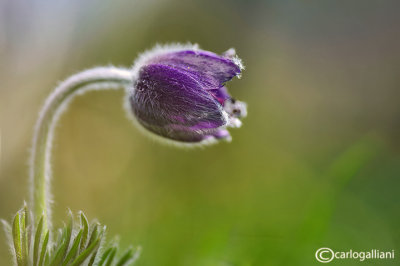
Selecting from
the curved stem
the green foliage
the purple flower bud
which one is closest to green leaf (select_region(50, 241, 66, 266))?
the green foliage

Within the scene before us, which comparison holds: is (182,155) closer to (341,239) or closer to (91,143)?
(91,143)

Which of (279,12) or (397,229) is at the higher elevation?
(279,12)

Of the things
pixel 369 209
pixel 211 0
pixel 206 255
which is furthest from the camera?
pixel 211 0

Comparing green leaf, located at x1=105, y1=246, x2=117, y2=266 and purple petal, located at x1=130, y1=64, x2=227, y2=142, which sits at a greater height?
purple petal, located at x1=130, y1=64, x2=227, y2=142

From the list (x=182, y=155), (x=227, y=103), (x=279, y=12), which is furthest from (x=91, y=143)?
(x=279, y=12)

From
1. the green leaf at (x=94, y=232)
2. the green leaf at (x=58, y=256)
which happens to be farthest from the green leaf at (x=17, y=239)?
the green leaf at (x=94, y=232)

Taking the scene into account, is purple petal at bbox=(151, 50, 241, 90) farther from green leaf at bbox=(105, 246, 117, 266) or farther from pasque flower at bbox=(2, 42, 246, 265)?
green leaf at bbox=(105, 246, 117, 266)

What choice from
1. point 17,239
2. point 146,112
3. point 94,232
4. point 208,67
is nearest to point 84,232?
point 94,232
